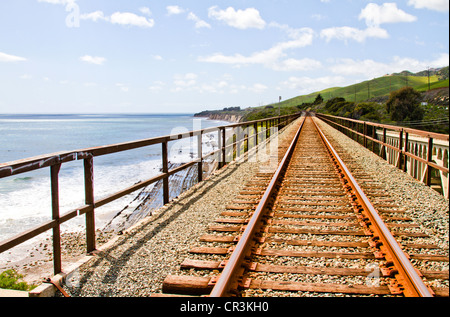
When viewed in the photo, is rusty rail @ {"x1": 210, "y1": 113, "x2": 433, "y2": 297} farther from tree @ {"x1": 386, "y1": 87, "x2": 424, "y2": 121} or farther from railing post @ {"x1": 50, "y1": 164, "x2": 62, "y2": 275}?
tree @ {"x1": 386, "y1": 87, "x2": 424, "y2": 121}

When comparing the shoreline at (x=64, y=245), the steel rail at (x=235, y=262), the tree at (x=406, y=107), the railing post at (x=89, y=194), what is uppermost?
the tree at (x=406, y=107)

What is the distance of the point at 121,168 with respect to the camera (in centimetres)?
3228

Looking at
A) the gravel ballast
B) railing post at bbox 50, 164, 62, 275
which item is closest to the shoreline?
the gravel ballast

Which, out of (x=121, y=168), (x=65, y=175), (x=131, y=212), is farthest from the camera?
(x=121, y=168)

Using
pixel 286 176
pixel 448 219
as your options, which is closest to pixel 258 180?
pixel 286 176

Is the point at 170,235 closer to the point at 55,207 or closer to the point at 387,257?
the point at 55,207

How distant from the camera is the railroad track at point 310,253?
309cm

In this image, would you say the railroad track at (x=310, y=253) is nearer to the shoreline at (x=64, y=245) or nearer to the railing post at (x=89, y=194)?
the railing post at (x=89, y=194)

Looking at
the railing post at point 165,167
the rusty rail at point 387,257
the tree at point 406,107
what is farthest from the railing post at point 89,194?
the tree at point 406,107

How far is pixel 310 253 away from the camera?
3873 millimetres

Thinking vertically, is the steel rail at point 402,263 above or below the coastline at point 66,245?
above

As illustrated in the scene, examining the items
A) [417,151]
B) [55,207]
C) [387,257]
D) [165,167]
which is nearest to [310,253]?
[387,257]
